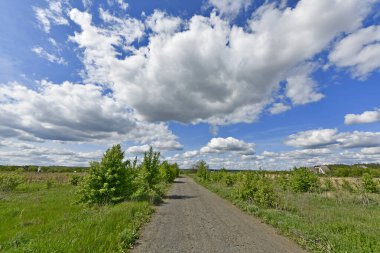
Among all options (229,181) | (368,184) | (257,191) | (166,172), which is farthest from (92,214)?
(166,172)

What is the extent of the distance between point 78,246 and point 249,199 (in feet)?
60.4

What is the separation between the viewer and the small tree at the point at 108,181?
1922 cm

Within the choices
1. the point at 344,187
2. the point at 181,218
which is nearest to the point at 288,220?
the point at 181,218

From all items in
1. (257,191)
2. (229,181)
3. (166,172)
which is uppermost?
(166,172)

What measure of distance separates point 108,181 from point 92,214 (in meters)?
5.62

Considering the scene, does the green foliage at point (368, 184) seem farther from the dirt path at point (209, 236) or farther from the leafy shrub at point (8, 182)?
the leafy shrub at point (8, 182)

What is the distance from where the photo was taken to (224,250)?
29.6 feet

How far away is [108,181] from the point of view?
19.8 m

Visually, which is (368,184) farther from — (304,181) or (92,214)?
(92,214)

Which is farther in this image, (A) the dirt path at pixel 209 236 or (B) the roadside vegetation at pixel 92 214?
(A) the dirt path at pixel 209 236

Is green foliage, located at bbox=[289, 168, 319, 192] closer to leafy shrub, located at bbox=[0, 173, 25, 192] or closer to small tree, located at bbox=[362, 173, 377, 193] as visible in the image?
small tree, located at bbox=[362, 173, 377, 193]

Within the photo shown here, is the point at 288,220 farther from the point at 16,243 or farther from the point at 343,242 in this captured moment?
the point at 16,243

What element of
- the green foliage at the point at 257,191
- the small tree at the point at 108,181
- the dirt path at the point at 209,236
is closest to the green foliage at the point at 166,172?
the green foliage at the point at 257,191

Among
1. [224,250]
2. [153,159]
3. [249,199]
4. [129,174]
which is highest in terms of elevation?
[153,159]
